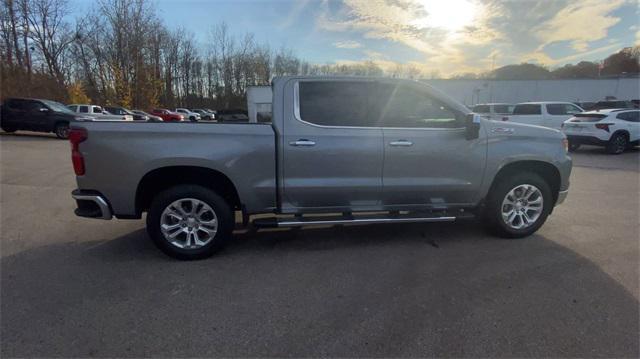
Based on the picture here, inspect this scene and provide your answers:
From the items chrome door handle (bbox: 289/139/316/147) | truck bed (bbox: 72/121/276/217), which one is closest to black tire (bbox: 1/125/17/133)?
truck bed (bbox: 72/121/276/217)

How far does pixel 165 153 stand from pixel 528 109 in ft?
57.4

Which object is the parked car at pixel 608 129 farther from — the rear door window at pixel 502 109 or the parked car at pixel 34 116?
the parked car at pixel 34 116

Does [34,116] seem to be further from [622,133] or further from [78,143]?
[622,133]

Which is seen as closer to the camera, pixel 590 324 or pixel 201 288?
pixel 590 324

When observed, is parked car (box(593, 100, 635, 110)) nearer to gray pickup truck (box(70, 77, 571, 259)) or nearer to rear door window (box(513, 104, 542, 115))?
rear door window (box(513, 104, 542, 115))

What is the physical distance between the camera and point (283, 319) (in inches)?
112

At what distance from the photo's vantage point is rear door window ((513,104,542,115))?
1664 cm

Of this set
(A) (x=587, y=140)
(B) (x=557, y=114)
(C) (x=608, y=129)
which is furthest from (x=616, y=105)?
(A) (x=587, y=140)

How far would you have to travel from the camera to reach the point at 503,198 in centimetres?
444

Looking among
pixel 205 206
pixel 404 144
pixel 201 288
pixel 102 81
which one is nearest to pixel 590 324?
pixel 404 144

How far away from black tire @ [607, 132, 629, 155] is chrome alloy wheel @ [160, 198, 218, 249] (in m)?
15.3

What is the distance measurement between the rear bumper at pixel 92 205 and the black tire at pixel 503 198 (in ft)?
14.3

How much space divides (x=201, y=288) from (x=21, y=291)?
1.58 meters

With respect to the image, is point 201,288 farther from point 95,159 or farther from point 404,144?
point 404,144
